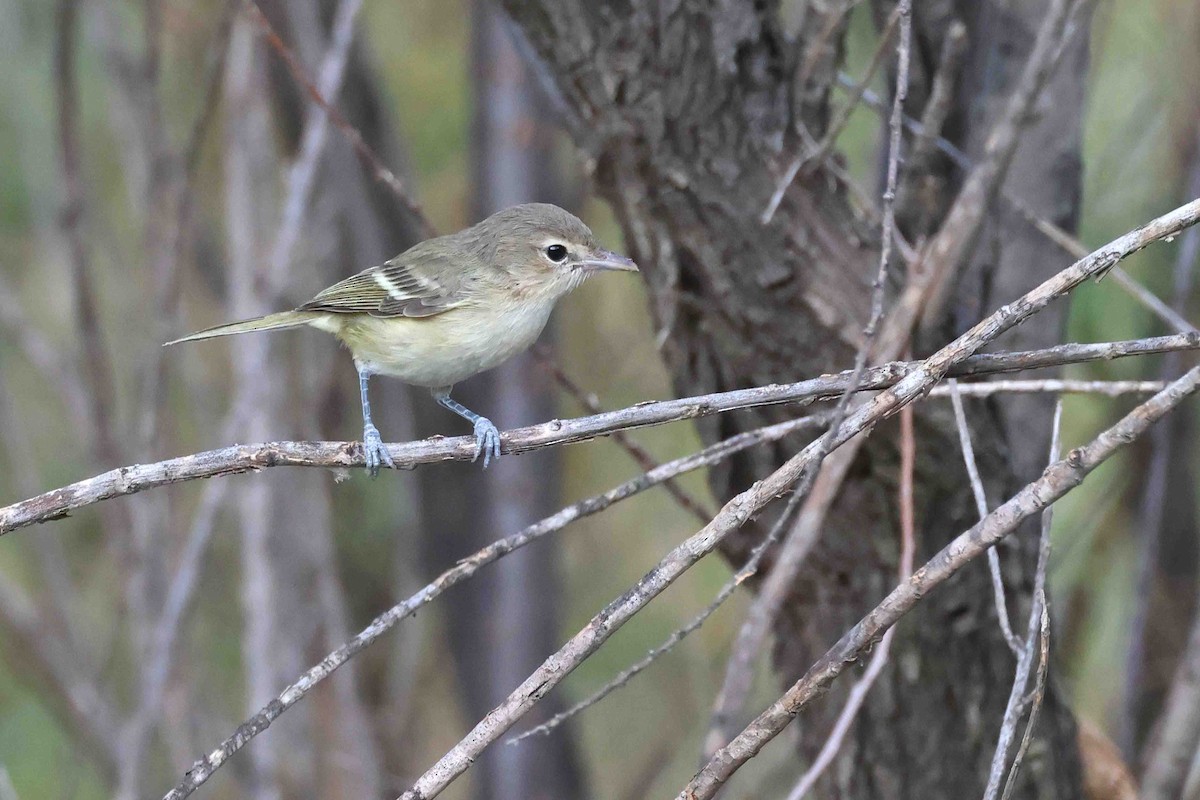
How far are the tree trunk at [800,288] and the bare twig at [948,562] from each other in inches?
40.5

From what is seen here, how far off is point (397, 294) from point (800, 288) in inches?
51.6

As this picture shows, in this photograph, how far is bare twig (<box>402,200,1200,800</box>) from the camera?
Result: 1782mm

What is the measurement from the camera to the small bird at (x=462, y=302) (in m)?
3.28

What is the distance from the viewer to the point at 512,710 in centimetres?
179

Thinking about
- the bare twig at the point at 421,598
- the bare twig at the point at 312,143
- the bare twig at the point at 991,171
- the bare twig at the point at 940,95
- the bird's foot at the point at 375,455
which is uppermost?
the bare twig at the point at 312,143

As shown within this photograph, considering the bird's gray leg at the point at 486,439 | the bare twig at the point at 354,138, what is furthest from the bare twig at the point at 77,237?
the bird's gray leg at the point at 486,439

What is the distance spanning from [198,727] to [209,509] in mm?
1263

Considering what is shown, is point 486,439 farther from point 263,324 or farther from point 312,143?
point 312,143

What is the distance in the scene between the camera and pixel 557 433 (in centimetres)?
211

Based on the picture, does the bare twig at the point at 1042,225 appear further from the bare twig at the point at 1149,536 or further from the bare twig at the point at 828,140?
the bare twig at the point at 1149,536

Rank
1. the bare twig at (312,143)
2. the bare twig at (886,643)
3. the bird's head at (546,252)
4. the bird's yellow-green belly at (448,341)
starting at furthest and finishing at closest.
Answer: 1. the bare twig at (312,143)
2. the bird's head at (546,252)
3. the bird's yellow-green belly at (448,341)
4. the bare twig at (886,643)

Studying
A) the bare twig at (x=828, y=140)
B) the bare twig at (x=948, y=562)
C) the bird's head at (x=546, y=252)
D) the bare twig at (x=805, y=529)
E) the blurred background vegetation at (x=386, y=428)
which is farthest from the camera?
the blurred background vegetation at (x=386, y=428)

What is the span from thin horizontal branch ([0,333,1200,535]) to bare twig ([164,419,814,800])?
0.59 ft

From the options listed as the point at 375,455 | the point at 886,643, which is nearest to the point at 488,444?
the point at 375,455
